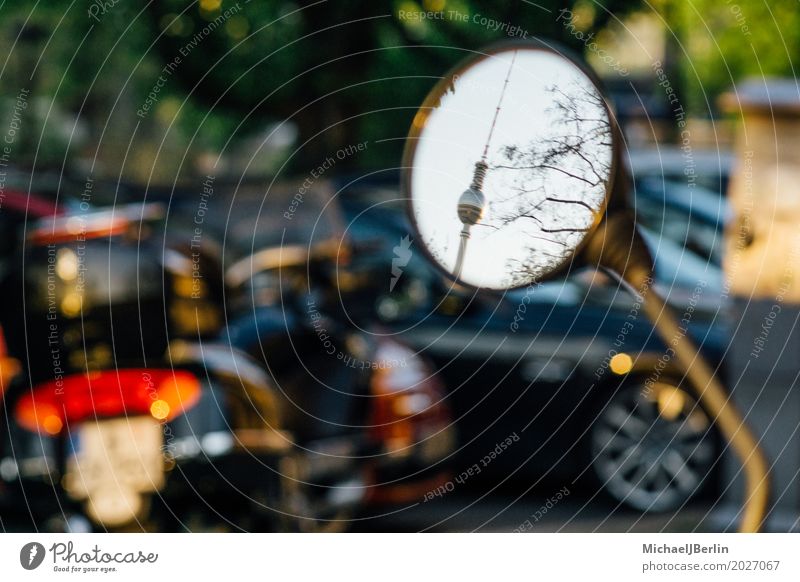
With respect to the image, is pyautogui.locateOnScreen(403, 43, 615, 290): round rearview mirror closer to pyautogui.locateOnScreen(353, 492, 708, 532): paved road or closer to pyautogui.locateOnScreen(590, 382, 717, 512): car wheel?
pyautogui.locateOnScreen(353, 492, 708, 532): paved road

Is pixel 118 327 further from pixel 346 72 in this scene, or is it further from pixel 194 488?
pixel 346 72

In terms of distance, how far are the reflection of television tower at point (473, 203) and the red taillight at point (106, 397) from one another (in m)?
1.54

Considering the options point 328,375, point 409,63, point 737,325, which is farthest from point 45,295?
point 409,63

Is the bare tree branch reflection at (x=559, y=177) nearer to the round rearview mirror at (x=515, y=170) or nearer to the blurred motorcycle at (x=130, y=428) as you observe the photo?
the round rearview mirror at (x=515, y=170)

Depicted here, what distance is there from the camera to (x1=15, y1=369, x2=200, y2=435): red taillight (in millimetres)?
2822

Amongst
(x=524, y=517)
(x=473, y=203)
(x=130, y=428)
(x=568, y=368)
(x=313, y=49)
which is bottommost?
(x=524, y=517)

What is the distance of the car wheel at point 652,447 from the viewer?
4.71 metres

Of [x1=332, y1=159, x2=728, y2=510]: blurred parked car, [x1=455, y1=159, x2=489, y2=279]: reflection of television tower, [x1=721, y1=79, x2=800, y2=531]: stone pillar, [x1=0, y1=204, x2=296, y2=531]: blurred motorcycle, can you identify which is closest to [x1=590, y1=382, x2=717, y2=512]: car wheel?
[x1=332, y1=159, x2=728, y2=510]: blurred parked car

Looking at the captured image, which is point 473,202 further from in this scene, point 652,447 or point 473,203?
point 652,447

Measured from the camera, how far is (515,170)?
153cm

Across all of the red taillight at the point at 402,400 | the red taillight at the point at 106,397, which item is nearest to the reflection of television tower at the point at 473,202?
the red taillight at the point at 106,397

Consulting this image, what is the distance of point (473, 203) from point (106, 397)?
167 centimetres

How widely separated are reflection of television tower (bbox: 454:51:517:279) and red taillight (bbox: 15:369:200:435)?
1.54 m

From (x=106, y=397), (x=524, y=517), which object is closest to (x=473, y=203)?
(x=106, y=397)
